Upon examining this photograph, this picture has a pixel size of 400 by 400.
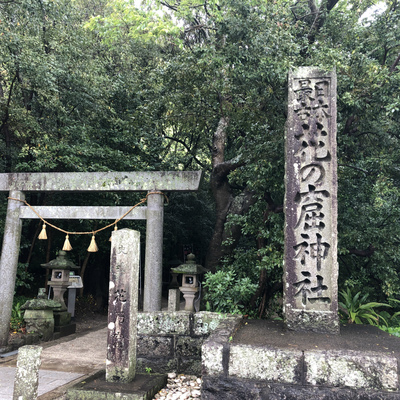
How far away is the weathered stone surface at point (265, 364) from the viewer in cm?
328

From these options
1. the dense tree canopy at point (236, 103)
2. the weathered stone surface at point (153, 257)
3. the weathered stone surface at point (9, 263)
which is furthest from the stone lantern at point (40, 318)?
the dense tree canopy at point (236, 103)

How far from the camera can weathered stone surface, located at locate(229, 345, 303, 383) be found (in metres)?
3.28

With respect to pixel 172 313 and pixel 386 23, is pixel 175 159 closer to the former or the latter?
pixel 386 23

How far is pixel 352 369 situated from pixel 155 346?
9.16 feet

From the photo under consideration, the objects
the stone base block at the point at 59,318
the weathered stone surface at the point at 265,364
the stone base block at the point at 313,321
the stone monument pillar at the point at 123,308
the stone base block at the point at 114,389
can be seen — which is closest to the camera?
the weathered stone surface at the point at 265,364

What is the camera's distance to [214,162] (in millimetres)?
11539

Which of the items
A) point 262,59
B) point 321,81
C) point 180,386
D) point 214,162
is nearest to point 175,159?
point 214,162

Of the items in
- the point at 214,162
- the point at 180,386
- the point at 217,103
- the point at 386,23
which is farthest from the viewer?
the point at 214,162

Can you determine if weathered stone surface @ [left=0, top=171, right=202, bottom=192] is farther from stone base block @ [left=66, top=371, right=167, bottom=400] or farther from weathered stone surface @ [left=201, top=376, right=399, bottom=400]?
weathered stone surface @ [left=201, top=376, right=399, bottom=400]

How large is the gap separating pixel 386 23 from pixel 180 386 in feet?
30.1

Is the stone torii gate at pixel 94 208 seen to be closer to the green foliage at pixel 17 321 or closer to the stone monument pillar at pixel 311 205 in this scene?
the green foliage at pixel 17 321

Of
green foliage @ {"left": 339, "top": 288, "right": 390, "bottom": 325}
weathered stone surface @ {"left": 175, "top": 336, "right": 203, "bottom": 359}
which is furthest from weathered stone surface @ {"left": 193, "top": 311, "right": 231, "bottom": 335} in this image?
green foliage @ {"left": 339, "top": 288, "right": 390, "bottom": 325}

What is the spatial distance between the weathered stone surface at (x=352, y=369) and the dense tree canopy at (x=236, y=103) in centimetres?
287

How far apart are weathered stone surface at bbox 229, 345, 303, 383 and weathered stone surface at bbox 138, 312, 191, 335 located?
1.64 meters
